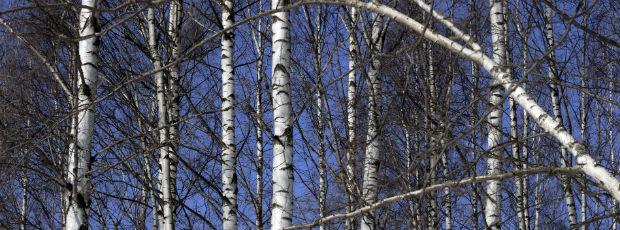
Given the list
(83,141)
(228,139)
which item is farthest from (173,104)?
(83,141)

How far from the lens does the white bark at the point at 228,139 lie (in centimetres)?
642

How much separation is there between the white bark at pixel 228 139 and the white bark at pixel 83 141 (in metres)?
1.34

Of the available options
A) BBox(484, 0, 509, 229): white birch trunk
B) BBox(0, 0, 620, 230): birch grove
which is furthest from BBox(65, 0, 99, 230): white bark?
BBox(484, 0, 509, 229): white birch trunk

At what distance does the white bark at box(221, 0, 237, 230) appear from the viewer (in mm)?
6422

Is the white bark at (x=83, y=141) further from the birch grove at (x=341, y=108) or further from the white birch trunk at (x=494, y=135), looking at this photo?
the white birch trunk at (x=494, y=135)

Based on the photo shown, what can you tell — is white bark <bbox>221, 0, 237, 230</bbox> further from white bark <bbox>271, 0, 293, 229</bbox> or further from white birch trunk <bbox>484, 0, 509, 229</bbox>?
white birch trunk <bbox>484, 0, 509, 229</bbox>

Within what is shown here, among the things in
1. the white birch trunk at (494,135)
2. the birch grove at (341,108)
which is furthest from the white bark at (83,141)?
the white birch trunk at (494,135)

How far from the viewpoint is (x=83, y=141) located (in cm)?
516

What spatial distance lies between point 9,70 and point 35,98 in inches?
26.2

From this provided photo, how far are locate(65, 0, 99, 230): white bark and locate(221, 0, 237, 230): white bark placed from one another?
4.41ft

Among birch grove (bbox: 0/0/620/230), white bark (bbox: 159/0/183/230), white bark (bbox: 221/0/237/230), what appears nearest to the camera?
birch grove (bbox: 0/0/620/230)

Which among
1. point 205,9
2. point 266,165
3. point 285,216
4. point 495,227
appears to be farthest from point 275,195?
point 266,165

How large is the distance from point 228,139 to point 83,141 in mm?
1593

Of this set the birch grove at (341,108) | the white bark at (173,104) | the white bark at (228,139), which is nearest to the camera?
the birch grove at (341,108)
